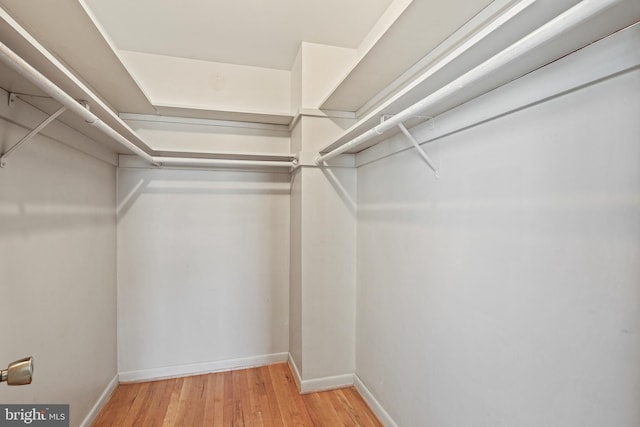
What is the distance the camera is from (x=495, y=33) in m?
0.93

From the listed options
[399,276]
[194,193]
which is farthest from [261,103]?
[399,276]

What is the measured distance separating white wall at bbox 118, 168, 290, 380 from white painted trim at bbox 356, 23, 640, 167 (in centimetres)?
168

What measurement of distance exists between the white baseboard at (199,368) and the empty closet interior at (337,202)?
0.7 inches

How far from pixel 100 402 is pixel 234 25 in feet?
8.83

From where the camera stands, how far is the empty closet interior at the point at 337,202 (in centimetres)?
86

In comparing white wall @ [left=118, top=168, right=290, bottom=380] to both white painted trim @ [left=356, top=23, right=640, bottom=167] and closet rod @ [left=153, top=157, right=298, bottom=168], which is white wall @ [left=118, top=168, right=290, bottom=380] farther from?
white painted trim @ [left=356, top=23, right=640, bottom=167]

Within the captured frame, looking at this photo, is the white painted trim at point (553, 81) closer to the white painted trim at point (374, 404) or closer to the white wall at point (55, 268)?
the white painted trim at point (374, 404)

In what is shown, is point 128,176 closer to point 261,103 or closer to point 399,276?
point 261,103

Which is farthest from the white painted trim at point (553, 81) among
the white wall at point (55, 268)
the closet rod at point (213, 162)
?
the white wall at point (55, 268)

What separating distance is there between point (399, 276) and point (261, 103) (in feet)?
6.04

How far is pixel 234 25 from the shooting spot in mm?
2047

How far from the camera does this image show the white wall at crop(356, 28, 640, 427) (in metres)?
0.80
